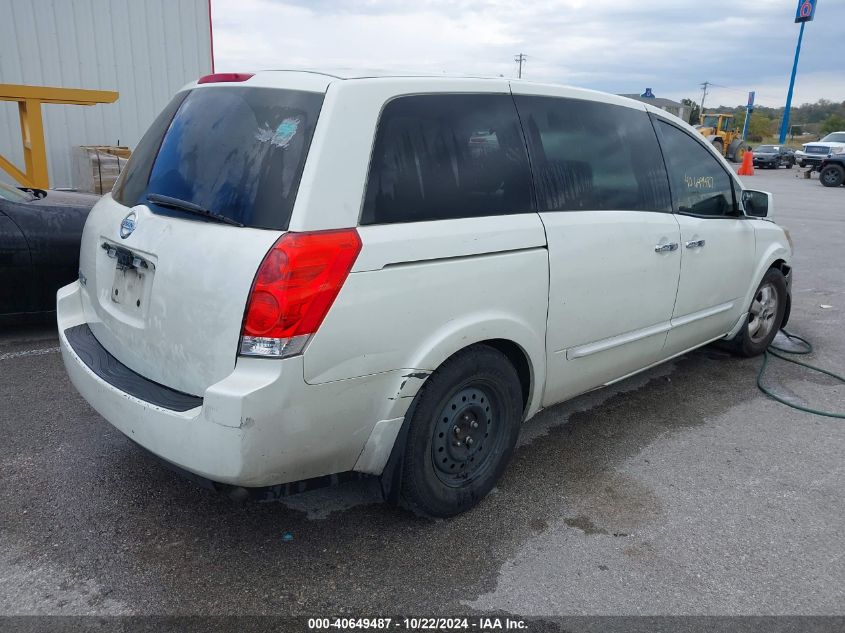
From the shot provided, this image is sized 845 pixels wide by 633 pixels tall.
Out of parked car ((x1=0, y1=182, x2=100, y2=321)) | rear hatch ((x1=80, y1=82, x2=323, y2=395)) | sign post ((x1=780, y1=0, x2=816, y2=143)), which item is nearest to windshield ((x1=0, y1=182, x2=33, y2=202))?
parked car ((x1=0, y1=182, x2=100, y2=321))

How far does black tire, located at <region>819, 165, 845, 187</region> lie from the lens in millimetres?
23750

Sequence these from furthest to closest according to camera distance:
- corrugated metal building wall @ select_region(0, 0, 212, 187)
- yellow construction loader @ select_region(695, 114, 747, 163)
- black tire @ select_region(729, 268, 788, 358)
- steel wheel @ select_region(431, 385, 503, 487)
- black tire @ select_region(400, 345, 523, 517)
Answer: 1. yellow construction loader @ select_region(695, 114, 747, 163)
2. corrugated metal building wall @ select_region(0, 0, 212, 187)
3. black tire @ select_region(729, 268, 788, 358)
4. steel wheel @ select_region(431, 385, 503, 487)
5. black tire @ select_region(400, 345, 523, 517)

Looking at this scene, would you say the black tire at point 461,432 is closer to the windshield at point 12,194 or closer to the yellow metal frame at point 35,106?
the windshield at point 12,194

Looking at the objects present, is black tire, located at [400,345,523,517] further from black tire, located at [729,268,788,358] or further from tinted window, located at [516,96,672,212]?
black tire, located at [729,268,788,358]

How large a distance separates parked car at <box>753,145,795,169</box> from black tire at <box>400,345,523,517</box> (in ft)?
121

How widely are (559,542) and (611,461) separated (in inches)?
33.6

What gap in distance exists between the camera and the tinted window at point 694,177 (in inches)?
155

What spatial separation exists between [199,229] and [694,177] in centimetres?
299

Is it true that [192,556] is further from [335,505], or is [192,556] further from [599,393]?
[599,393]

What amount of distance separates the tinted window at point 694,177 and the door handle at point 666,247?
0.29 meters

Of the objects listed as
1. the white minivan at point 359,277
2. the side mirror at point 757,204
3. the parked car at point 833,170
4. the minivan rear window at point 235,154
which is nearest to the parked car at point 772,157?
the parked car at point 833,170

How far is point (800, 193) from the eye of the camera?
21047 millimetres

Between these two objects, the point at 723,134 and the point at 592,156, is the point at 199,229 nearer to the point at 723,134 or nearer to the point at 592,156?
the point at 592,156

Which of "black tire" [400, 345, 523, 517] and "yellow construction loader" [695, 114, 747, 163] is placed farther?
"yellow construction loader" [695, 114, 747, 163]
